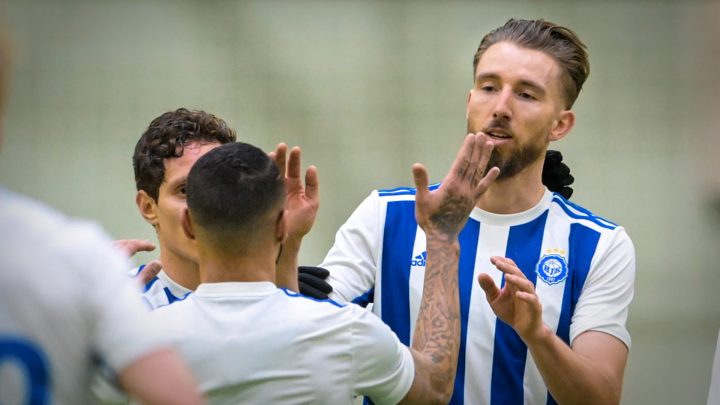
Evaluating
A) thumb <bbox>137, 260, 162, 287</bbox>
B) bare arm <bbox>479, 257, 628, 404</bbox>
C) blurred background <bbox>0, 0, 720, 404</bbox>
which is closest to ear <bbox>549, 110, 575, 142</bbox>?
bare arm <bbox>479, 257, 628, 404</bbox>

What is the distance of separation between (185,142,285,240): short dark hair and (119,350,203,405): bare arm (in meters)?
0.58

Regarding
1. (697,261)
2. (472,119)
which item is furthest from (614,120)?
(472,119)

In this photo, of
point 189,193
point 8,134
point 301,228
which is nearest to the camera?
point 189,193

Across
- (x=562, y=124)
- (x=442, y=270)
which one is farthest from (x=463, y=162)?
(x=562, y=124)

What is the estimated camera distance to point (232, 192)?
1.88 metres

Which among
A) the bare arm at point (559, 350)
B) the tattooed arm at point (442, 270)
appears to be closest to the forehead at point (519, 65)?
the tattooed arm at point (442, 270)

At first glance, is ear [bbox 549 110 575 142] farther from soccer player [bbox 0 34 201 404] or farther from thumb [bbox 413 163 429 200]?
soccer player [bbox 0 34 201 404]

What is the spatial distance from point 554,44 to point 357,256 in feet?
2.63

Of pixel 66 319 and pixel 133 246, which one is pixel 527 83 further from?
pixel 66 319

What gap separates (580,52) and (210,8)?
2.61 metres

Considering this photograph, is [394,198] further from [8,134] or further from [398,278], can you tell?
[8,134]

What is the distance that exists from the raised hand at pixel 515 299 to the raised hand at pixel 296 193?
1.37 feet

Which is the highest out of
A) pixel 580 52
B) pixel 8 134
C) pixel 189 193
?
pixel 580 52

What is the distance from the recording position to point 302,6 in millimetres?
4922
